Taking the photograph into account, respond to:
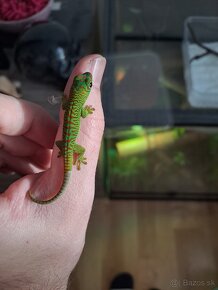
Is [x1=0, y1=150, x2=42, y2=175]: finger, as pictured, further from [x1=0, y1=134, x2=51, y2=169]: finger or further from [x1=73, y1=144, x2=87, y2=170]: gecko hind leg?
[x1=73, y1=144, x2=87, y2=170]: gecko hind leg

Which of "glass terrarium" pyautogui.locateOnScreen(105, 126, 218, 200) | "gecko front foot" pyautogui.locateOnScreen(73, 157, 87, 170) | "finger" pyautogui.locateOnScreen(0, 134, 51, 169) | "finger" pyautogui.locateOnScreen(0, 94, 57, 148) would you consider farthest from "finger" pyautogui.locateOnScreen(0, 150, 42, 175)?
"glass terrarium" pyautogui.locateOnScreen(105, 126, 218, 200)

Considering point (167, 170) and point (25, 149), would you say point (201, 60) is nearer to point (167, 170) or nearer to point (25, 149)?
point (167, 170)

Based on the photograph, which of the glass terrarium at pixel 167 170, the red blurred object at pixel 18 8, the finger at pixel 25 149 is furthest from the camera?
the glass terrarium at pixel 167 170

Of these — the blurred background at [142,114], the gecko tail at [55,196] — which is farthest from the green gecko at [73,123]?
the blurred background at [142,114]

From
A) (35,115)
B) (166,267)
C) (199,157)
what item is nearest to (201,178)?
(199,157)

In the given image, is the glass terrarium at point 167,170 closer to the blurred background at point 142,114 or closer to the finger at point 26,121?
the blurred background at point 142,114

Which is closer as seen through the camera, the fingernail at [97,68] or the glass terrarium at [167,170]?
the fingernail at [97,68]
